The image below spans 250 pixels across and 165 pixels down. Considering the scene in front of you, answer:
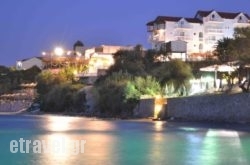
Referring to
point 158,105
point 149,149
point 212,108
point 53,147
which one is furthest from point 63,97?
point 149,149

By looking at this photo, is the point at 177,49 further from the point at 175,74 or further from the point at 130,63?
the point at 175,74

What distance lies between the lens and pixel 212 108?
45.6m

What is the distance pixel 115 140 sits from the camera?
1232 inches

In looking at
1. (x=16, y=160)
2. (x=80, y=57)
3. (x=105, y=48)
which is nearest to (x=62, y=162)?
(x=16, y=160)

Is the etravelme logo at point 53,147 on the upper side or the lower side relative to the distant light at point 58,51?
lower

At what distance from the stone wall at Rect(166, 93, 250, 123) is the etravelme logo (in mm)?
15576

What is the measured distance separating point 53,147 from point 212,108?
21073 mm

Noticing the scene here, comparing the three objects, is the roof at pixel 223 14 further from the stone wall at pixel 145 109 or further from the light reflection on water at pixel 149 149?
the light reflection on water at pixel 149 149

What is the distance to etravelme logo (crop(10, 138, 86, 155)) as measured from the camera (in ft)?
82.8

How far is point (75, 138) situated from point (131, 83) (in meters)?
26.8

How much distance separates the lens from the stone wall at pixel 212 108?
1667 inches

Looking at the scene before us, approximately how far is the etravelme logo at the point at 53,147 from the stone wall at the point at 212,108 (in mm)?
15576

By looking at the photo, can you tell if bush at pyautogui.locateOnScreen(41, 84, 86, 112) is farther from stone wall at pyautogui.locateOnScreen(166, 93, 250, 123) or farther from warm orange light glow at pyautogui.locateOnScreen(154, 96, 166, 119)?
stone wall at pyautogui.locateOnScreen(166, 93, 250, 123)

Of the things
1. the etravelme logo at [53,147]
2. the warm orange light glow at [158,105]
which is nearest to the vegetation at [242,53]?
the warm orange light glow at [158,105]
